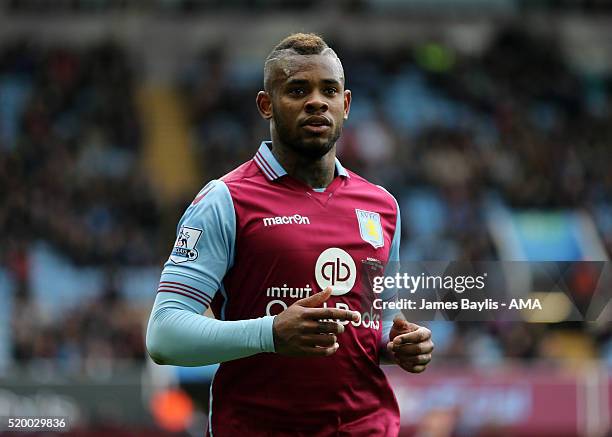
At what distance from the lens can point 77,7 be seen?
22.1 m

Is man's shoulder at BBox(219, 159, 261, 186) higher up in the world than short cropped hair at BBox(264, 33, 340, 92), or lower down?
lower down

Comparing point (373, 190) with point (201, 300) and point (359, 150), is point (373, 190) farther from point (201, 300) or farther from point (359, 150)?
point (359, 150)

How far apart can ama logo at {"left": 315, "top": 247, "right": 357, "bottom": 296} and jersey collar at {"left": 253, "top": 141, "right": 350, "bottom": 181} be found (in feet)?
1.16

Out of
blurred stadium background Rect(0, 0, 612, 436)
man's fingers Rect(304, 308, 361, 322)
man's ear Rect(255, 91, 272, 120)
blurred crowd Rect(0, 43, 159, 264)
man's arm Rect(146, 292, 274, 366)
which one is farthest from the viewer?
blurred crowd Rect(0, 43, 159, 264)

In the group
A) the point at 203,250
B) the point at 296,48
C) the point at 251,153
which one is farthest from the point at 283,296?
the point at 251,153

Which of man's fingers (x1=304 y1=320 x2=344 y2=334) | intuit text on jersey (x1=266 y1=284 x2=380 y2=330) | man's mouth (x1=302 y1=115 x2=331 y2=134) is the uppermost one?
man's mouth (x1=302 y1=115 x2=331 y2=134)

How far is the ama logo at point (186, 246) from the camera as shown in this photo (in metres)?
3.72

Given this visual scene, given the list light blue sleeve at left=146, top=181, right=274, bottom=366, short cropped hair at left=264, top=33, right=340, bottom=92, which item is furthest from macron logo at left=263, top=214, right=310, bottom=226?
short cropped hair at left=264, top=33, right=340, bottom=92

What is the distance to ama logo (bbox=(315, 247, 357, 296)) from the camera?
3.78m

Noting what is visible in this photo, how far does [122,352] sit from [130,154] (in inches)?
222

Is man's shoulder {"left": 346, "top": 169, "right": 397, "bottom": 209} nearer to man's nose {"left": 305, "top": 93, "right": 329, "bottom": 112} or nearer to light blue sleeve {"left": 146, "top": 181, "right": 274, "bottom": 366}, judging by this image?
man's nose {"left": 305, "top": 93, "right": 329, "bottom": 112}

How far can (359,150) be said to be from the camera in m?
18.7

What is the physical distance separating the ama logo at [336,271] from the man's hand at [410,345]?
201 mm

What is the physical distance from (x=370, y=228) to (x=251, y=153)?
1448 centimetres
